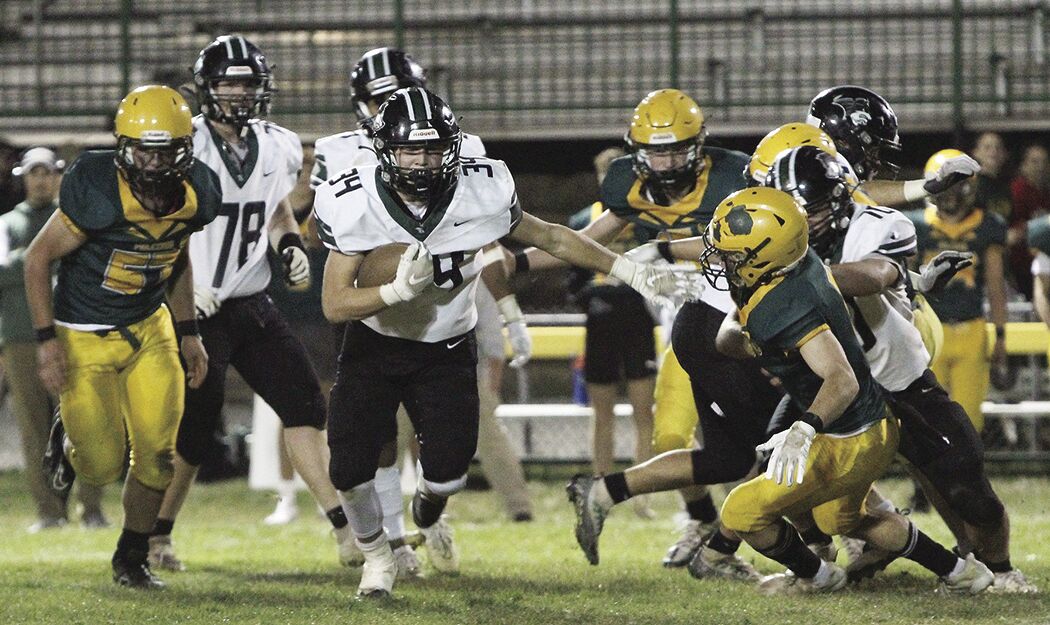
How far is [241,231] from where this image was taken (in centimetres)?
582

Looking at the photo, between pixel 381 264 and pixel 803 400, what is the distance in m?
1.42

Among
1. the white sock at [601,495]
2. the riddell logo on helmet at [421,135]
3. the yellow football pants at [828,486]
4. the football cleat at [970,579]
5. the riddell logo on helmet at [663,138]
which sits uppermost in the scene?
the riddell logo on helmet at [421,135]

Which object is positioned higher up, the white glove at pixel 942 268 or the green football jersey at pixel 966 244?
the white glove at pixel 942 268

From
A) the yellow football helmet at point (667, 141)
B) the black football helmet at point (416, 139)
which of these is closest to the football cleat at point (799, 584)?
the yellow football helmet at point (667, 141)

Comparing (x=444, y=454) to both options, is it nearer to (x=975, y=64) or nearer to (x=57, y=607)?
(x=57, y=607)

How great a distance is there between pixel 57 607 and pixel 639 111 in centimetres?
272

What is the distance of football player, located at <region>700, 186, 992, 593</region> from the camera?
4.38m

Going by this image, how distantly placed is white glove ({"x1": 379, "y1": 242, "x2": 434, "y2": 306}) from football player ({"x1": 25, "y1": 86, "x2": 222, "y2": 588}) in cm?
103

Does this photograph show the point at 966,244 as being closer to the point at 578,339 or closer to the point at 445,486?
the point at 578,339

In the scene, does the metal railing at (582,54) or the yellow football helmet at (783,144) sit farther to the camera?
the metal railing at (582,54)

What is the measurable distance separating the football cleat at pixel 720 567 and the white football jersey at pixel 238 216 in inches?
79.2

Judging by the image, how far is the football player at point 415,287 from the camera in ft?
15.5

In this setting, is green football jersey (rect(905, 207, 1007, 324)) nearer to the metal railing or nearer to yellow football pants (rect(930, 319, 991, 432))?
yellow football pants (rect(930, 319, 991, 432))

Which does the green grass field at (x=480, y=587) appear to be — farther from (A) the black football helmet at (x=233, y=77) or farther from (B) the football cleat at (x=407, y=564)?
(A) the black football helmet at (x=233, y=77)
